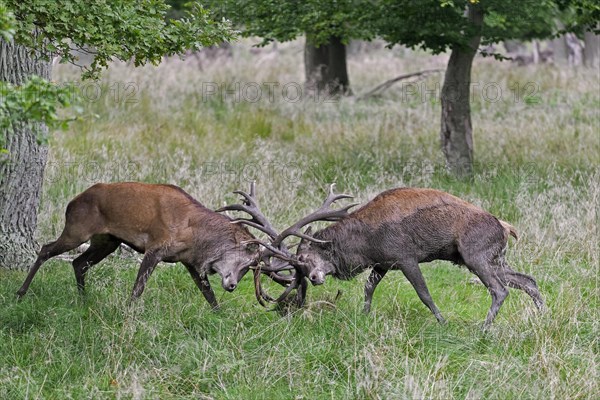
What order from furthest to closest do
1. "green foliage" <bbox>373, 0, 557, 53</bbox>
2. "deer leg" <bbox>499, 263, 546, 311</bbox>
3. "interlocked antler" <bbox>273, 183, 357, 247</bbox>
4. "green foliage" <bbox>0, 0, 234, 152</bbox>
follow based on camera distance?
1. "green foliage" <bbox>373, 0, 557, 53</bbox>
2. "deer leg" <bbox>499, 263, 546, 311</bbox>
3. "interlocked antler" <bbox>273, 183, 357, 247</bbox>
4. "green foliage" <bbox>0, 0, 234, 152</bbox>

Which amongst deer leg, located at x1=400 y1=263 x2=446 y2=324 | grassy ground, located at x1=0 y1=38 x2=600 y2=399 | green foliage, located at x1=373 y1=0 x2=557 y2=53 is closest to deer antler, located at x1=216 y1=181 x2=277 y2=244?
grassy ground, located at x1=0 y1=38 x2=600 y2=399

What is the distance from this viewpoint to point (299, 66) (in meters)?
25.9

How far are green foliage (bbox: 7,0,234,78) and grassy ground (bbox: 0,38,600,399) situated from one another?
59cm

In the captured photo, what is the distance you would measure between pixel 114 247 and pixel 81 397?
236 centimetres

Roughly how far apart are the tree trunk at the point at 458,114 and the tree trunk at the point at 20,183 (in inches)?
224

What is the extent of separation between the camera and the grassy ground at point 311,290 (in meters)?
5.89

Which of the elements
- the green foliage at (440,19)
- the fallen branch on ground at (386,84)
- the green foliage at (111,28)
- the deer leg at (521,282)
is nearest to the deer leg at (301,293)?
the deer leg at (521,282)

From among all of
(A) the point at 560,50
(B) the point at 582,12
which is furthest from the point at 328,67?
(A) the point at 560,50

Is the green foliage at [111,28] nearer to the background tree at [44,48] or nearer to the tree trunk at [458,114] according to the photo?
the background tree at [44,48]

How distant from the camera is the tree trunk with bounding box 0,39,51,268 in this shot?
791cm

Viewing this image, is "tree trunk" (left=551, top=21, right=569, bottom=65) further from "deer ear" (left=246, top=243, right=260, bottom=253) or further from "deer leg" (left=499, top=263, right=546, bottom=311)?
"deer ear" (left=246, top=243, right=260, bottom=253)

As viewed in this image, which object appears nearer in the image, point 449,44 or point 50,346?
point 50,346

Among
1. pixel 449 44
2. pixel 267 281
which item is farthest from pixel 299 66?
pixel 267 281

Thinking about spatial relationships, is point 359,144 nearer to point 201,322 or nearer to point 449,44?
point 449,44
